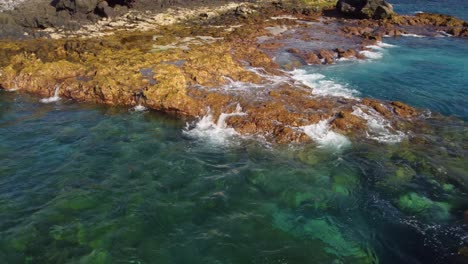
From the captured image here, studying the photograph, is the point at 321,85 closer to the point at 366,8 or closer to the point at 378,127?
the point at 378,127

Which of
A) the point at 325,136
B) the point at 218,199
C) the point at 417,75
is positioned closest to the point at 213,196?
the point at 218,199

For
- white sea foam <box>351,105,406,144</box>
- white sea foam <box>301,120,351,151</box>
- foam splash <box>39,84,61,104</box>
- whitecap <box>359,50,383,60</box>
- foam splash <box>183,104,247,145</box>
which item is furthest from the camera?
whitecap <box>359,50,383,60</box>

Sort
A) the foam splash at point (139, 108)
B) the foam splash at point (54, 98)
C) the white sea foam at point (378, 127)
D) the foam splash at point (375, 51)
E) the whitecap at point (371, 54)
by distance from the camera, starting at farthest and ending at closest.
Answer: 1. the foam splash at point (375, 51)
2. the whitecap at point (371, 54)
3. the foam splash at point (54, 98)
4. the foam splash at point (139, 108)
5. the white sea foam at point (378, 127)

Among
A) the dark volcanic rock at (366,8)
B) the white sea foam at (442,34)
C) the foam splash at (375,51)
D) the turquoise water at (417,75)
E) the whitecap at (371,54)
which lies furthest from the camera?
the dark volcanic rock at (366,8)

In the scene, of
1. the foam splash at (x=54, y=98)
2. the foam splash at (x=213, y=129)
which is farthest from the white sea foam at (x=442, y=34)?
the foam splash at (x=54, y=98)

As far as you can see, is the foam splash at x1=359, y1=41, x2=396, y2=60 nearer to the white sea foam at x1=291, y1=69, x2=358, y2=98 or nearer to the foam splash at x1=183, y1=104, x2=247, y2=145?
the white sea foam at x1=291, y1=69, x2=358, y2=98

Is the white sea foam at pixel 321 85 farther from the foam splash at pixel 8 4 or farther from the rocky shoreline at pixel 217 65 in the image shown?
the foam splash at pixel 8 4

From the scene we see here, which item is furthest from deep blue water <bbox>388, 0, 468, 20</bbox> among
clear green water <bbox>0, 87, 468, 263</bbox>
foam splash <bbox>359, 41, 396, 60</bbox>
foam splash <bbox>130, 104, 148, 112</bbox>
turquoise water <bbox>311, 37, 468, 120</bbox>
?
foam splash <bbox>130, 104, 148, 112</bbox>
